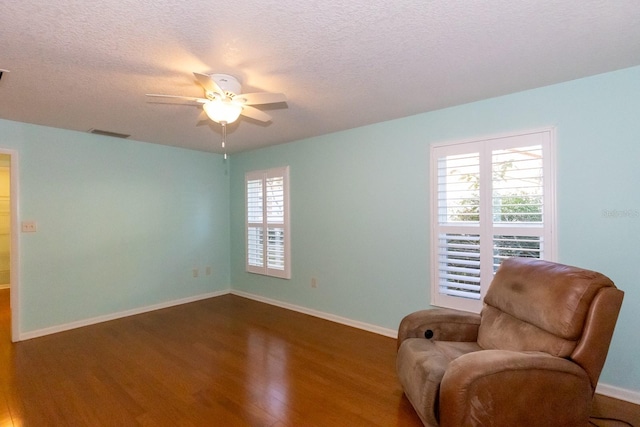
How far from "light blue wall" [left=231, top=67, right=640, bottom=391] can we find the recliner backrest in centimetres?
72

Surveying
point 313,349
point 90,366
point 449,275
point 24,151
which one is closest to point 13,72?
point 24,151

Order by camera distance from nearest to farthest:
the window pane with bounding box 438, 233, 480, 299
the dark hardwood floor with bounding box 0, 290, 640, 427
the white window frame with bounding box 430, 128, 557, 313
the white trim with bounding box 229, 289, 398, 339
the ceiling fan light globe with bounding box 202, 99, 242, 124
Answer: the dark hardwood floor with bounding box 0, 290, 640, 427
the ceiling fan light globe with bounding box 202, 99, 242, 124
the white window frame with bounding box 430, 128, 557, 313
the window pane with bounding box 438, 233, 480, 299
the white trim with bounding box 229, 289, 398, 339

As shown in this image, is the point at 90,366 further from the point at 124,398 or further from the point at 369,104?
→ the point at 369,104

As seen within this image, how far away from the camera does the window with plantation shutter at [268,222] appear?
454cm

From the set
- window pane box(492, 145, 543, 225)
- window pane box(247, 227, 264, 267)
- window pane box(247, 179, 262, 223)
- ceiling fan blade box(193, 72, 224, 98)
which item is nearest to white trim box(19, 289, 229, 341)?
window pane box(247, 227, 264, 267)

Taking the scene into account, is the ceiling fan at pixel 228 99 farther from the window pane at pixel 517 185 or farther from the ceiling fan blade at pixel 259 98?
the window pane at pixel 517 185

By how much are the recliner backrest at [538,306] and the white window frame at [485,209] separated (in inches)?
19.8

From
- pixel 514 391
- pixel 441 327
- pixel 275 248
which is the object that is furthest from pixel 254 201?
pixel 514 391

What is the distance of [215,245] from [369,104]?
11.4 feet

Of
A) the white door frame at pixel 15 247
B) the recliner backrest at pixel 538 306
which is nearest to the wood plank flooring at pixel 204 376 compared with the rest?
the white door frame at pixel 15 247

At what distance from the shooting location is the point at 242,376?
8.54 feet

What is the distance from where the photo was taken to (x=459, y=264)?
9.82ft

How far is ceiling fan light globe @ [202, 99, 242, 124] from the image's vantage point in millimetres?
2207

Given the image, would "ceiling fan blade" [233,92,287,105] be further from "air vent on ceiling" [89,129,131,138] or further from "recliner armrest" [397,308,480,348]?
"air vent on ceiling" [89,129,131,138]
